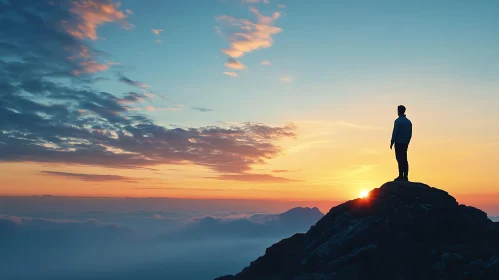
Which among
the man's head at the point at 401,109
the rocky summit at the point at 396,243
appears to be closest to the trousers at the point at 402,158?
the rocky summit at the point at 396,243

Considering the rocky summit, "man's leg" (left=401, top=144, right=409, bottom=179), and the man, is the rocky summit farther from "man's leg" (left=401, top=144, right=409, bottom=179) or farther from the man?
the man

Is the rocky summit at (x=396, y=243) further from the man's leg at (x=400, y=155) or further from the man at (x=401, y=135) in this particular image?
the man at (x=401, y=135)

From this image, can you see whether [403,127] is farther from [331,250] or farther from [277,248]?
[277,248]

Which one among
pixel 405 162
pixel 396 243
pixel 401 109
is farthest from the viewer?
pixel 405 162

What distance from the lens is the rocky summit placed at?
19281 millimetres

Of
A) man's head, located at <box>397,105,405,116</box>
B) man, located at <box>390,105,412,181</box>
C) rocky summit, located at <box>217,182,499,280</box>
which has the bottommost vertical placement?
rocky summit, located at <box>217,182,499,280</box>

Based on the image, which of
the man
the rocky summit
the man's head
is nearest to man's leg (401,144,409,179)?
the man

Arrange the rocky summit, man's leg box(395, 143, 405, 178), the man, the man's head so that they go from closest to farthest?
the rocky summit < the man < the man's head < man's leg box(395, 143, 405, 178)

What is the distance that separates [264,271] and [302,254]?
3.76 meters

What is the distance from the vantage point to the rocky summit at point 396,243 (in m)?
19.3

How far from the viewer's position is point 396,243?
2106 cm

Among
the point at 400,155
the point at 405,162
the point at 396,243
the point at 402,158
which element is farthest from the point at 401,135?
the point at 396,243

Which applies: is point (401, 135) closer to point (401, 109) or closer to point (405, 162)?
point (401, 109)

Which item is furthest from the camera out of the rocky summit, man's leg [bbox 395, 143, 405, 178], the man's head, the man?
man's leg [bbox 395, 143, 405, 178]
